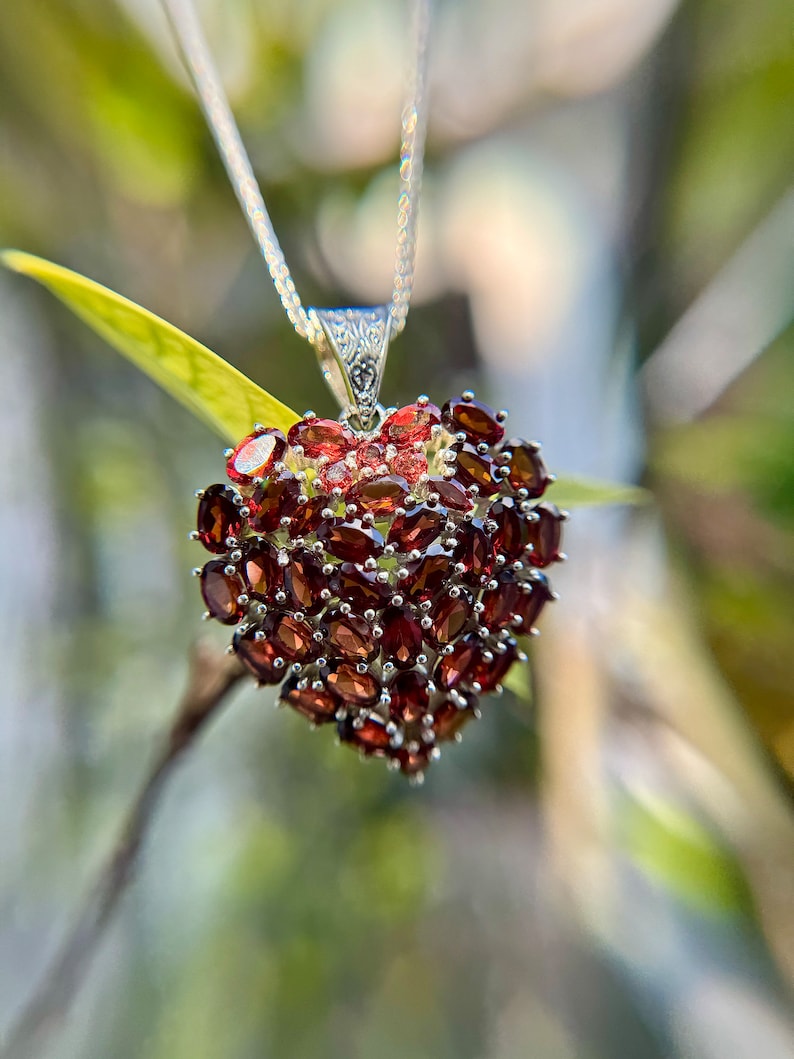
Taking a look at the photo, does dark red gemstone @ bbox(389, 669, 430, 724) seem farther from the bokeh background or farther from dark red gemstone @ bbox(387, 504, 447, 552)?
the bokeh background

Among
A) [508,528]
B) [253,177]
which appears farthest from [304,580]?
[253,177]

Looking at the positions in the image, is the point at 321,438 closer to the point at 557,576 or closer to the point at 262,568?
the point at 262,568

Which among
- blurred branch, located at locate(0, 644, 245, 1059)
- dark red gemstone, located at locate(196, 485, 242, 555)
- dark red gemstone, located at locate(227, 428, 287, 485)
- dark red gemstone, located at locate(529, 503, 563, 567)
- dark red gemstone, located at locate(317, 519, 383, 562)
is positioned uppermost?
dark red gemstone, located at locate(529, 503, 563, 567)

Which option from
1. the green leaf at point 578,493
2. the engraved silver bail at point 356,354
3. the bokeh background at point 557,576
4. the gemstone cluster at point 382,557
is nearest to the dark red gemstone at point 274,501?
the gemstone cluster at point 382,557

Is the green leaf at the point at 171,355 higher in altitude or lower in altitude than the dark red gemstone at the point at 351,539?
higher

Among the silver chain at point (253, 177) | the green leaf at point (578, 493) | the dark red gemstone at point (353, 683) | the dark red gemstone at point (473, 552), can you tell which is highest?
the silver chain at point (253, 177)

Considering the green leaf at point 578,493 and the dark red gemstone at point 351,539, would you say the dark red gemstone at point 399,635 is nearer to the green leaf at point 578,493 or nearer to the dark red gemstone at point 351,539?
the dark red gemstone at point 351,539

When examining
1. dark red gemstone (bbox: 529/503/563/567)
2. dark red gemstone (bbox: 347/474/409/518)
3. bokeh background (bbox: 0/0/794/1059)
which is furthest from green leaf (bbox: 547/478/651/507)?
bokeh background (bbox: 0/0/794/1059)
